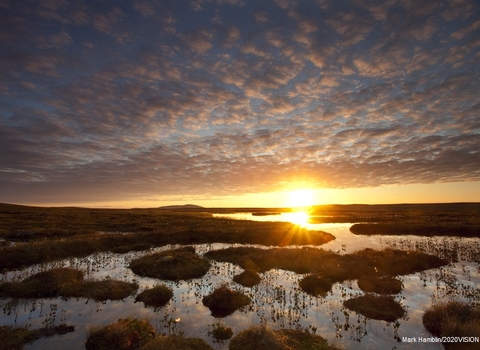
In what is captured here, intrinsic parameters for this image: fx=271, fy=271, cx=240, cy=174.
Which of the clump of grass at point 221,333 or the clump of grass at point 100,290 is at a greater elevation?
the clump of grass at point 100,290

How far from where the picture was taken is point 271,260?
29.0 metres

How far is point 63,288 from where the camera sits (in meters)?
19.5

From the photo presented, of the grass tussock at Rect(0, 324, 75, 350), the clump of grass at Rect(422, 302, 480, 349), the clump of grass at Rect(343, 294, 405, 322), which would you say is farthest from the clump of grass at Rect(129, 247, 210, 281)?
the clump of grass at Rect(422, 302, 480, 349)

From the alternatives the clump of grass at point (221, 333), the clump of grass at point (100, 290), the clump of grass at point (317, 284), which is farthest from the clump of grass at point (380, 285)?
the clump of grass at point (100, 290)

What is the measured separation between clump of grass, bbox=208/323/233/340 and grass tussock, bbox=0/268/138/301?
27.4ft

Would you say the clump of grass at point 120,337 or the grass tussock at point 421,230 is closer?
the clump of grass at point 120,337

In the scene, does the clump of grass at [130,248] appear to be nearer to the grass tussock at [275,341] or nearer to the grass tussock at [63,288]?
the grass tussock at [63,288]

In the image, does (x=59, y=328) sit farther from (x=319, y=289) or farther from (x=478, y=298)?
(x=478, y=298)

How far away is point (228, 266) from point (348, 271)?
11.5m

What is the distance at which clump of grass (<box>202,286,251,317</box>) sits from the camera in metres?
16.7

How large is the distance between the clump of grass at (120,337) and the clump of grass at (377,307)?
12.0 meters

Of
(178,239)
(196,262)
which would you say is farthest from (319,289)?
(178,239)

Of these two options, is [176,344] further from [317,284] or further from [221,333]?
[317,284]

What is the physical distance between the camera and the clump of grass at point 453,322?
12.2 meters
